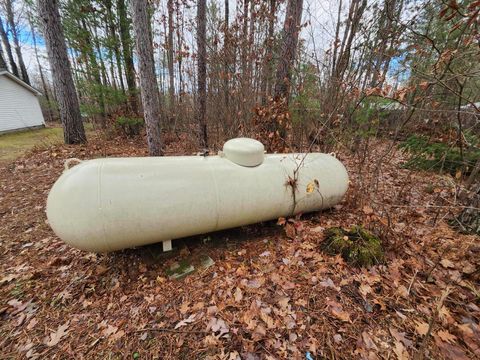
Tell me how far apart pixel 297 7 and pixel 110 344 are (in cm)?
636

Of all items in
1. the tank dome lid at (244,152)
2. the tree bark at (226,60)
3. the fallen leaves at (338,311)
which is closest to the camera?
the fallen leaves at (338,311)

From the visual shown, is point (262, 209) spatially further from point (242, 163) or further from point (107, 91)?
point (107, 91)

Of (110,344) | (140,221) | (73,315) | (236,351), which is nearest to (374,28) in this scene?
(140,221)

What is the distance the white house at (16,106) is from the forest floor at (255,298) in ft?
54.7

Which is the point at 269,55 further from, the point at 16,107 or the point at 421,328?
the point at 16,107

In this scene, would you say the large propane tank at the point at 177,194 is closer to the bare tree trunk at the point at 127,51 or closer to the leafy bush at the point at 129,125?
the leafy bush at the point at 129,125

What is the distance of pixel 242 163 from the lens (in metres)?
2.93

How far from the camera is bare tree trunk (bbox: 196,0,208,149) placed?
5957 mm

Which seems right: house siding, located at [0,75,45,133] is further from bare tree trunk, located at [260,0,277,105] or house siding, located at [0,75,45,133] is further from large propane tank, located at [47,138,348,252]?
large propane tank, located at [47,138,348,252]

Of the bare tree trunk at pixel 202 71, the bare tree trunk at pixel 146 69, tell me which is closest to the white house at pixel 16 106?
the bare tree trunk at pixel 146 69

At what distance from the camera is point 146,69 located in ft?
17.0

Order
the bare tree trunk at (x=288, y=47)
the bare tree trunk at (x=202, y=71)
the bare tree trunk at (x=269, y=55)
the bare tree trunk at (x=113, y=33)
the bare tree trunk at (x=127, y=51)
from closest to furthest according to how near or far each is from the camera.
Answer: the bare tree trunk at (x=288, y=47)
the bare tree trunk at (x=269, y=55)
the bare tree trunk at (x=202, y=71)
the bare tree trunk at (x=113, y=33)
the bare tree trunk at (x=127, y=51)

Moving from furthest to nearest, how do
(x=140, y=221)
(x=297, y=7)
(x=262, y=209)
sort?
(x=297, y=7), (x=262, y=209), (x=140, y=221)

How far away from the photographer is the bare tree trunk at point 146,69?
4811 mm
